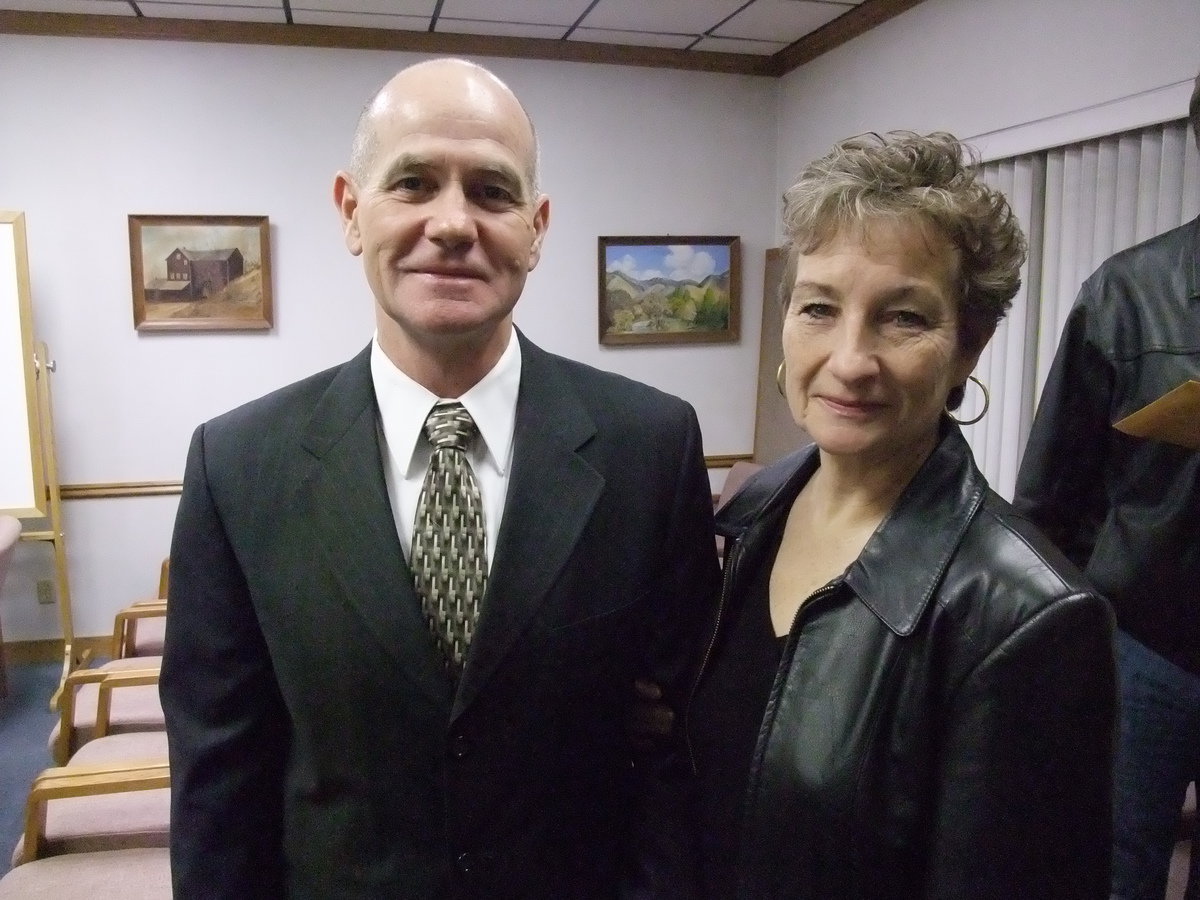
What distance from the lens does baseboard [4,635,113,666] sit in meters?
4.18

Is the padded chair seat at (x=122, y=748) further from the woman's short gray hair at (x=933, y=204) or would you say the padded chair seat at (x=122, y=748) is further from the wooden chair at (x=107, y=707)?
the woman's short gray hair at (x=933, y=204)

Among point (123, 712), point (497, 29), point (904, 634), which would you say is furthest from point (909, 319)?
point (497, 29)

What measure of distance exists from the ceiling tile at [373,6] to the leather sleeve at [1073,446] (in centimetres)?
306

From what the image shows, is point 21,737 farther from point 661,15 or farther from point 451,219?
point 661,15

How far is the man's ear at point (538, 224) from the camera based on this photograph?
3.80ft

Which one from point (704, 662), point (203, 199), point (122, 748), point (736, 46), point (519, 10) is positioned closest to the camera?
point (704, 662)

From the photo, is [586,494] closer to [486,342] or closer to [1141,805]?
[486,342]

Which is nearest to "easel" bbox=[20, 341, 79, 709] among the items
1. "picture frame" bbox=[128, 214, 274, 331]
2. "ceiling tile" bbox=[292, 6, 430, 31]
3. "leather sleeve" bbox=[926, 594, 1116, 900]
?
"picture frame" bbox=[128, 214, 274, 331]

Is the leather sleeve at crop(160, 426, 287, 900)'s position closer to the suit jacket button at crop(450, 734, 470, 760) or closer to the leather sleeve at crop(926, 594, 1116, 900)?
the suit jacket button at crop(450, 734, 470, 760)

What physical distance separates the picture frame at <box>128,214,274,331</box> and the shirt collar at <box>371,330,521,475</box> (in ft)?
10.8

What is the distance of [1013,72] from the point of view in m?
3.13

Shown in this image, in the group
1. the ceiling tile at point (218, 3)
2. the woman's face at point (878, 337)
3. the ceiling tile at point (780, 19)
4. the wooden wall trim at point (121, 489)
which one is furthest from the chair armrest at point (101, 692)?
the ceiling tile at point (780, 19)

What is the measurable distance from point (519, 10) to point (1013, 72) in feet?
6.45

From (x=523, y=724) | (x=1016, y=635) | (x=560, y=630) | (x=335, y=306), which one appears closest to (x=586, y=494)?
(x=560, y=630)
